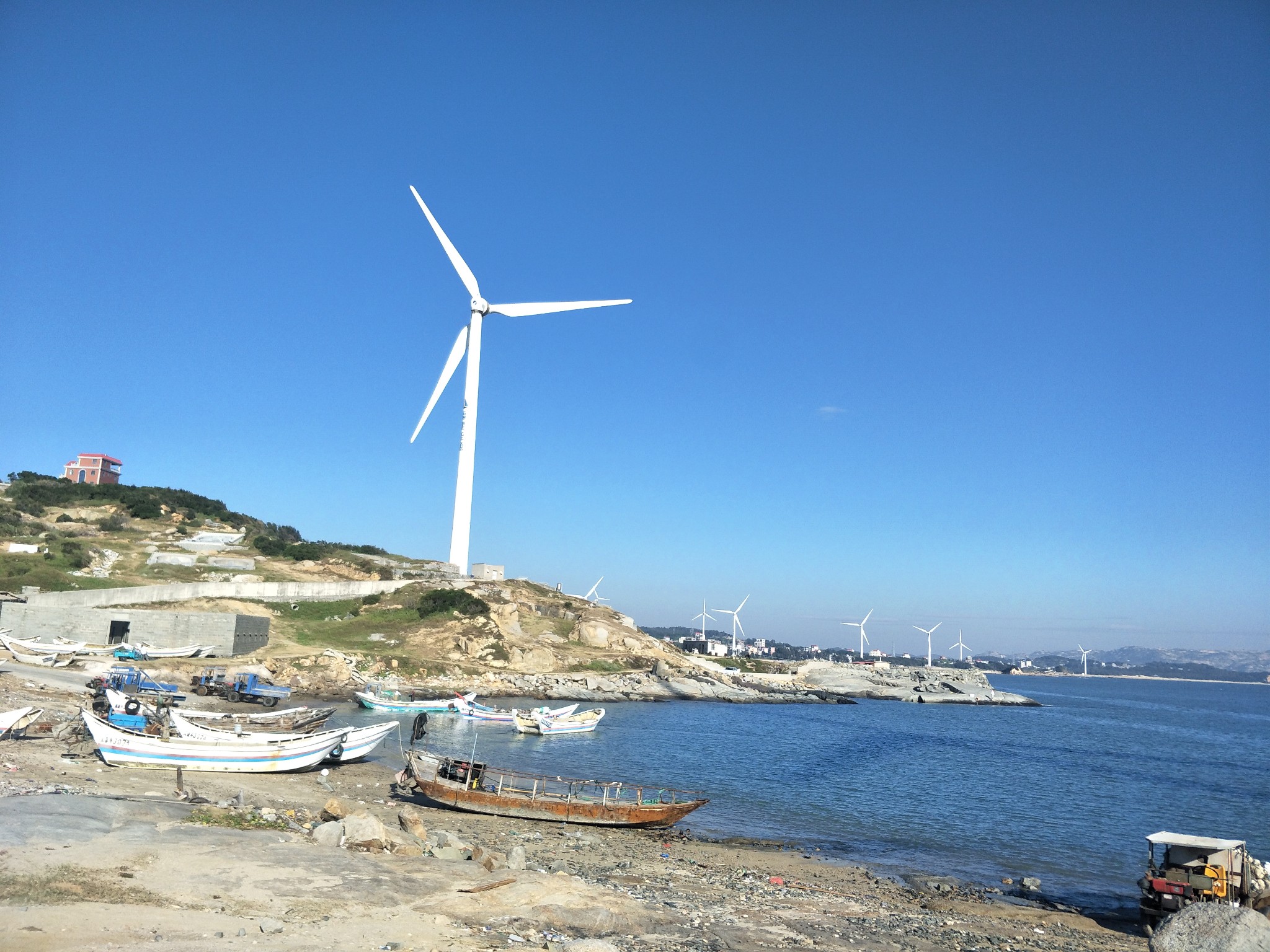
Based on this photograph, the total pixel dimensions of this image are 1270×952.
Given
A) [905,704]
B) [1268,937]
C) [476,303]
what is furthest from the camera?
[905,704]

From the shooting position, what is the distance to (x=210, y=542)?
4146 inches

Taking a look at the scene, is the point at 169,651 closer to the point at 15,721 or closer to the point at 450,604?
the point at 450,604

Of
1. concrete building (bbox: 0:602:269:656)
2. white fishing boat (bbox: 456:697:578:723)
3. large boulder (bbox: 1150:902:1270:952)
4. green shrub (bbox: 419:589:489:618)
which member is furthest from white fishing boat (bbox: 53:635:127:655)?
large boulder (bbox: 1150:902:1270:952)

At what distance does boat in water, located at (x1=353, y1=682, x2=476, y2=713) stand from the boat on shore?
1624cm

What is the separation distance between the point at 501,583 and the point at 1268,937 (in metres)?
A: 93.1

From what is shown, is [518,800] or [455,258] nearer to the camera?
[518,800]

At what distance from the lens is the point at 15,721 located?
31.0 metres

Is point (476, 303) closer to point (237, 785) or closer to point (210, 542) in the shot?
point (210, 542)

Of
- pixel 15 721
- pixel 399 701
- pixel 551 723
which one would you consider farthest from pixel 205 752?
pixel 399 701

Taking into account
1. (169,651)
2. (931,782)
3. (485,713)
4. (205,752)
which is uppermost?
(205,752)

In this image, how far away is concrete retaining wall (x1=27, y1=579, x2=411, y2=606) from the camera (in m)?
69.2

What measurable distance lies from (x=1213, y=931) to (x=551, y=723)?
40.5 metres

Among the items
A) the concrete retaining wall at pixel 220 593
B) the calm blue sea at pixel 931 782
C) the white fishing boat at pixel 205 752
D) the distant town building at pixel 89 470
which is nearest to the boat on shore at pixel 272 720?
the white fishing boat at pixel 205 752

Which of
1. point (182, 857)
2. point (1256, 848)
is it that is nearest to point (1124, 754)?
point (1256, 848)
